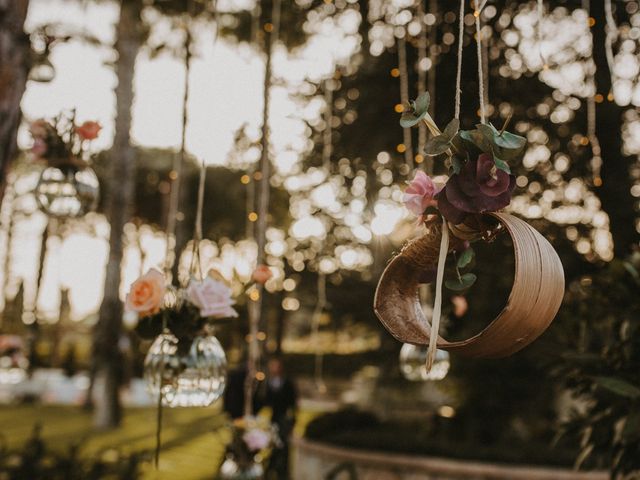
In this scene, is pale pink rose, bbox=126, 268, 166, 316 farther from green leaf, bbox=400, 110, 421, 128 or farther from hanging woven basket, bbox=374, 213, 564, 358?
green leaf, bbox=400, 110, 421, 128

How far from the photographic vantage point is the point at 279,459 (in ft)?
15.5

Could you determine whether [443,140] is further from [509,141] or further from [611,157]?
[611,157]

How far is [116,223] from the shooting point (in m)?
11.3

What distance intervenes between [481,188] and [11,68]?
1.79 metres

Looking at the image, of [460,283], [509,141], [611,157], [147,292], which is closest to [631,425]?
[460,283]

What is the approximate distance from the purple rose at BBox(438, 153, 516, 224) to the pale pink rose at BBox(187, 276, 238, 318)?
37.2 inches

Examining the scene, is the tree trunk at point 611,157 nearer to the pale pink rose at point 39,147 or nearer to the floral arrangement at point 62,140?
the floral arrangement at point 62,140

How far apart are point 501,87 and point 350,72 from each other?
138cm

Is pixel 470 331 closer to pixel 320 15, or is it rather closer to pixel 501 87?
pixel 501 87

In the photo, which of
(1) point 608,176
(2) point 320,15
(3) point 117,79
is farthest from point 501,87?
(3) point 117,79

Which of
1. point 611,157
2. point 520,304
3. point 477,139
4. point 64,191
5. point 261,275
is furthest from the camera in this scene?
point 611,157

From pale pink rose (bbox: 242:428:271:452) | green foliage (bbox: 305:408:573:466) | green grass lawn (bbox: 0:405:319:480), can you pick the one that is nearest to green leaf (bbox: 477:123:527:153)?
pale pink rose (bbox: 242:428:271:452)

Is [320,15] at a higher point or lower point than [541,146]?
higher

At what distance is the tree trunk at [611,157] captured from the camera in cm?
472
